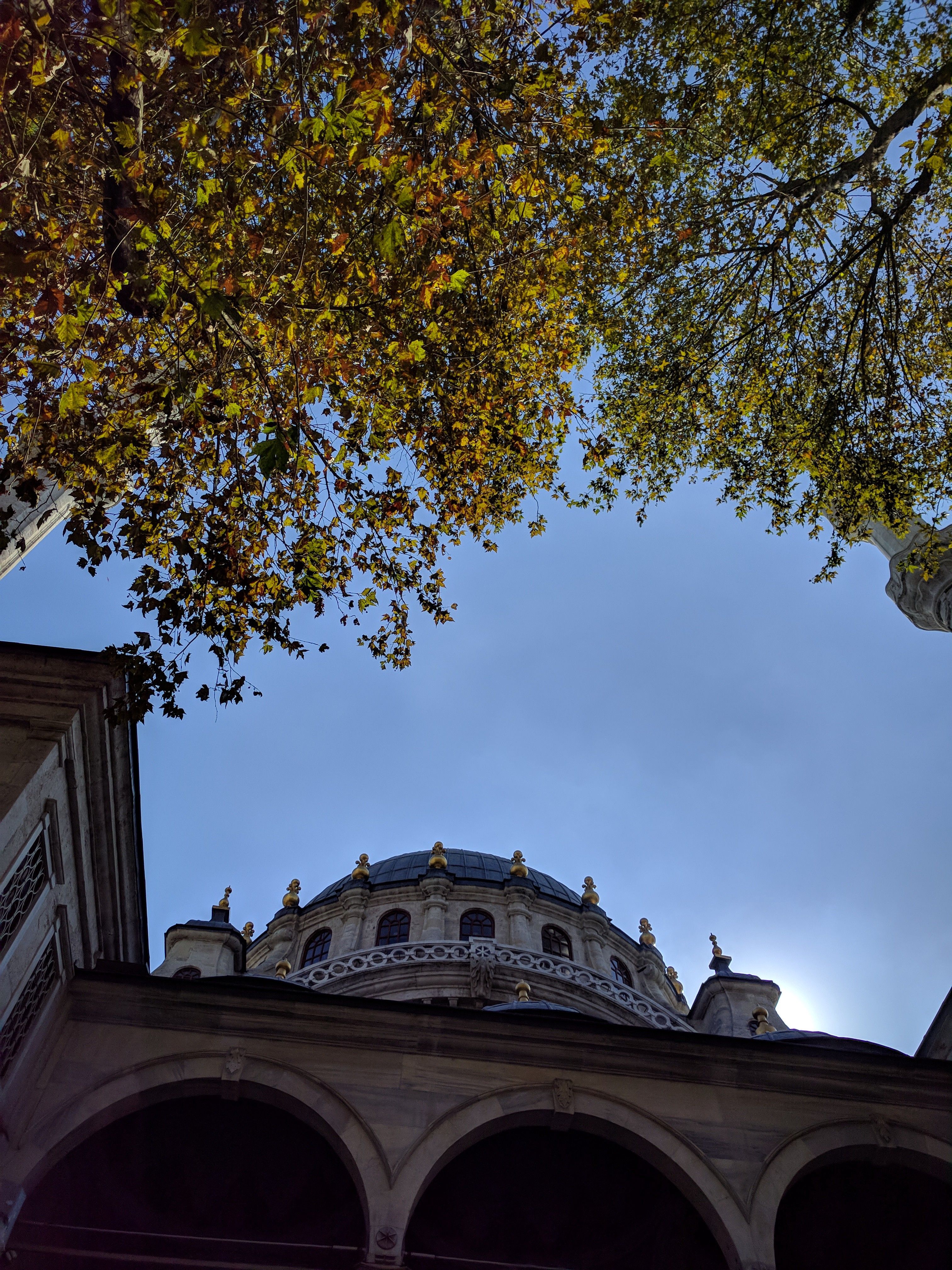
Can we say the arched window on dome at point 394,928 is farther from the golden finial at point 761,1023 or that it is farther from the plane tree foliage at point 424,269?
the plane tree foliage at point 424,269

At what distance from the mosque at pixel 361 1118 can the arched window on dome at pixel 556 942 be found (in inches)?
748

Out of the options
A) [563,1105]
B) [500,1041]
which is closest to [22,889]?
[500,1041]

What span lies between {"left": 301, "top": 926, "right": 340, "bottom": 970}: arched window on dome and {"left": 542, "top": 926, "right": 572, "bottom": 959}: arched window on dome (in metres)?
8.06

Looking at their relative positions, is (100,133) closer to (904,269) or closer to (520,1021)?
(520,1021)

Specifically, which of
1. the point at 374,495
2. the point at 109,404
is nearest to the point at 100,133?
the point at 109,404

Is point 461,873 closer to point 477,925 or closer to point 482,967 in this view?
point 477,925

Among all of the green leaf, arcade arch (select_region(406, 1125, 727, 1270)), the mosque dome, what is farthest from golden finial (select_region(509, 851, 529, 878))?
the green leaf

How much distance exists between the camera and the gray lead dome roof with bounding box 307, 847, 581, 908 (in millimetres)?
32125

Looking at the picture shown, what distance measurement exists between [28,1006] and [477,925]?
22.2 metres

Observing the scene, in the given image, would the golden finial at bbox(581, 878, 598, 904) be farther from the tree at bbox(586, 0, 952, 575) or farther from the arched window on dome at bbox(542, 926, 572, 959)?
the tree at bbox(586, 0, 952, 575)

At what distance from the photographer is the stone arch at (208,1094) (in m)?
8.60

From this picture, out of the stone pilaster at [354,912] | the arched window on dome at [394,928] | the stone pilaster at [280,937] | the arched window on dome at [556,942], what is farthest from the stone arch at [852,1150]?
the stone pilaster at [280,937]

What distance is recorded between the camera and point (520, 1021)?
395 inches

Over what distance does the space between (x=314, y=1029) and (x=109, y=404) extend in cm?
772
